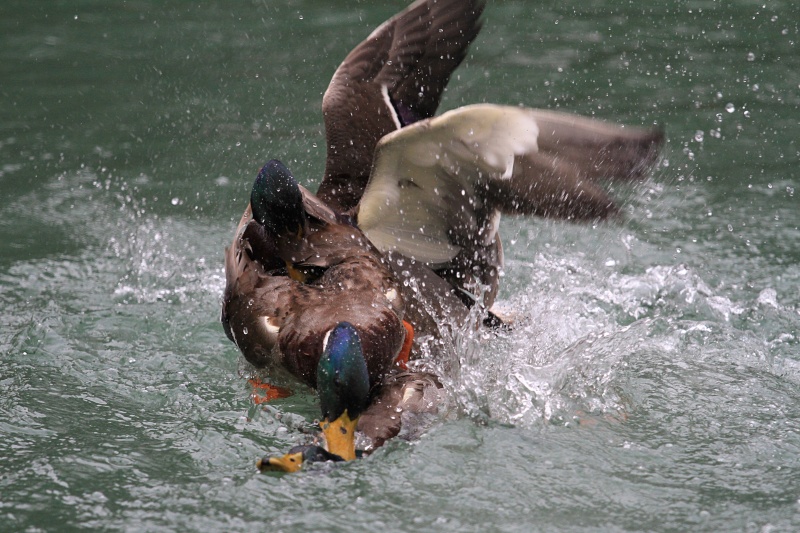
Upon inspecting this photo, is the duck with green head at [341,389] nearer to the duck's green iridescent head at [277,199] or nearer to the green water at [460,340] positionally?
the green water at [460,340]

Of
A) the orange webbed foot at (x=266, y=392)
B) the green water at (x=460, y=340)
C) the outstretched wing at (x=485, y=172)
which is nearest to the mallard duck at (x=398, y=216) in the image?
the outstretched wing at (x=485, y=172)

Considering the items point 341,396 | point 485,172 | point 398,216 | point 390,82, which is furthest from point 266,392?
point 390,82

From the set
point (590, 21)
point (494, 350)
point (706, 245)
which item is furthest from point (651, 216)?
point (590, 21)

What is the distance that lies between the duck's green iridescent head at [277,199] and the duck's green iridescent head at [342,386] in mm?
692

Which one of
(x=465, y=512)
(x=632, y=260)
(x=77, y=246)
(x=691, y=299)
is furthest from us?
(x=77, y=246)

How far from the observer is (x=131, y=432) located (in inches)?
157

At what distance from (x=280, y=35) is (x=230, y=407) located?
534 cm

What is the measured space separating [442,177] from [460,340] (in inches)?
30.1

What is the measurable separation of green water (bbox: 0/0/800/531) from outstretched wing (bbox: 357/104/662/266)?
58 cm

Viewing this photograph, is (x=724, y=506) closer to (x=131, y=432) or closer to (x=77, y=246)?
(x=131, y=432)

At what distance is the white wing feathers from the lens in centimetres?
393

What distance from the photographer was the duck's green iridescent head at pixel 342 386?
3.67 metres

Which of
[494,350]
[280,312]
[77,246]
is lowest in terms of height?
[77,246]

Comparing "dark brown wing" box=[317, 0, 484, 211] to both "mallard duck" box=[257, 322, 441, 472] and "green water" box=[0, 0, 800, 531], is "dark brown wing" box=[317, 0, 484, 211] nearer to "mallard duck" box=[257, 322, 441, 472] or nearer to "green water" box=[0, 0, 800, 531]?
"green water" box=[0, 0, 800, 531]
